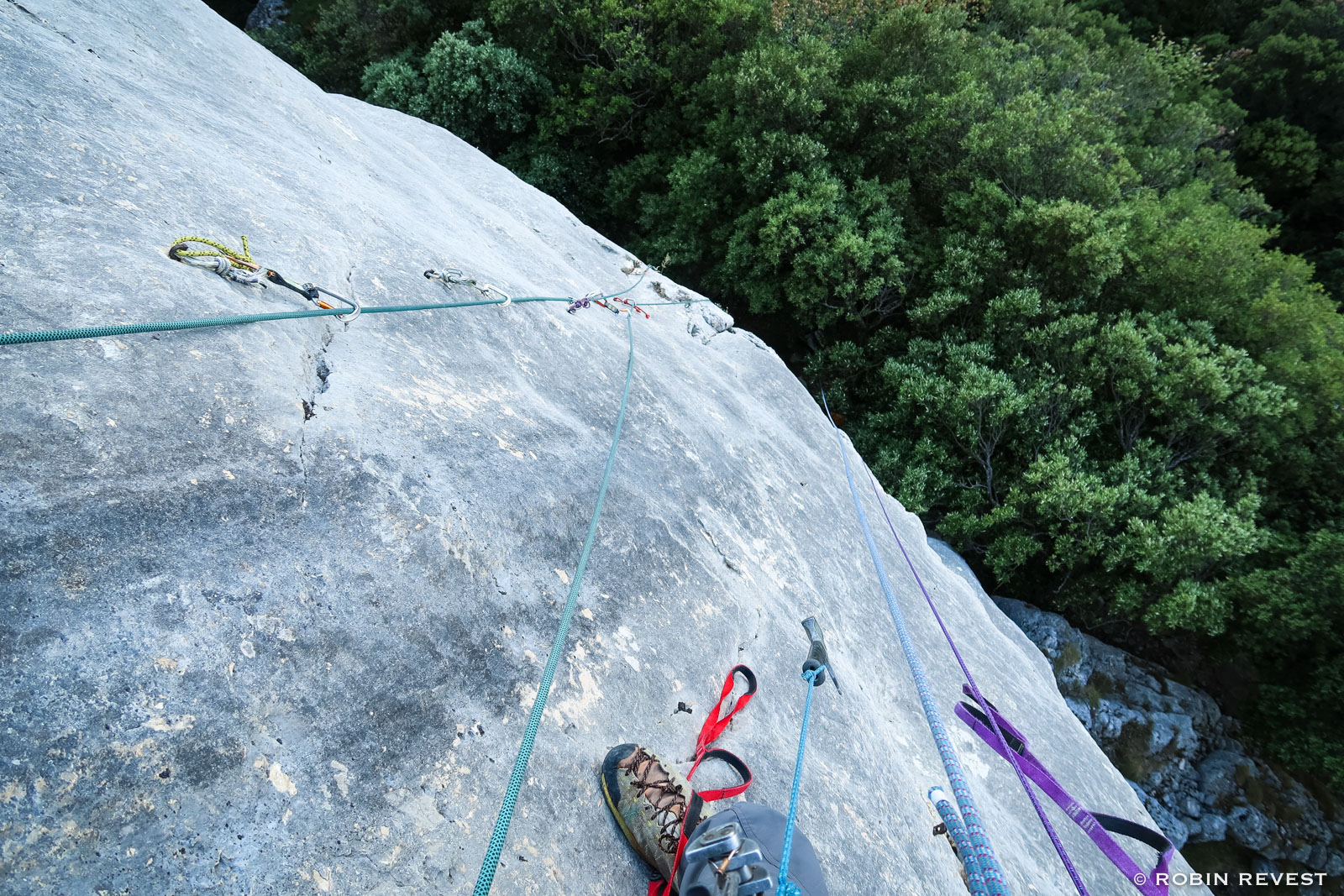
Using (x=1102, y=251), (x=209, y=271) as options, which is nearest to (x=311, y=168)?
(x=209, y=271)

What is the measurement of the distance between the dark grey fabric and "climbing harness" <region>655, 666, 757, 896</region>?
0.06 m

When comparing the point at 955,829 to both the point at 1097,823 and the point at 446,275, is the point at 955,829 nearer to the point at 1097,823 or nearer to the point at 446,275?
the point at 1097,823

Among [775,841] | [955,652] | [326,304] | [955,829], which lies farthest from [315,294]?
[955,652]

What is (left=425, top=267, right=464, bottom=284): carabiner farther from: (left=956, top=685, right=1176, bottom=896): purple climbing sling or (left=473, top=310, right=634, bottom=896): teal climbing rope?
(left=956, top=685, right=1176, bottom=896): purple climbing sling

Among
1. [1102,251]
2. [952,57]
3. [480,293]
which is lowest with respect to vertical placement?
[480,293]

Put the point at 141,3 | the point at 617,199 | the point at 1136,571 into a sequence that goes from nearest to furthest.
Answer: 1. the point at 141,3
2. the point at 1136,571
3. the point at 617,199

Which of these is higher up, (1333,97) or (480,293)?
(1333,97)

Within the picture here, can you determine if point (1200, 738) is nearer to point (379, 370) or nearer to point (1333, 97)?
point (379, 370)

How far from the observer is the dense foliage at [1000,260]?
9.20 m

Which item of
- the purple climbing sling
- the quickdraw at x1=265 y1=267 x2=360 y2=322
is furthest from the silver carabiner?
the purple climbing sling

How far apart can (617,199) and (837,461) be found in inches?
455

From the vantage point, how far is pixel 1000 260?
1069 cm

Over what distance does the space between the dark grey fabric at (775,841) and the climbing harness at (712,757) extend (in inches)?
2.5

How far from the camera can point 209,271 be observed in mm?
2436
